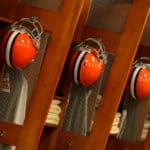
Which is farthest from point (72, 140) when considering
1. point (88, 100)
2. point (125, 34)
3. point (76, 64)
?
point (125, 34)

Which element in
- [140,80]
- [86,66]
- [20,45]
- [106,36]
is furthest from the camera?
[140,80]

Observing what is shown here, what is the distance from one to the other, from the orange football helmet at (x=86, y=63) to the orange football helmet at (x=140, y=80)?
15.8 inches

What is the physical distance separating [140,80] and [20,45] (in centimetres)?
111

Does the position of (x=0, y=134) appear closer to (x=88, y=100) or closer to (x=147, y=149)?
(x=88, y=100)

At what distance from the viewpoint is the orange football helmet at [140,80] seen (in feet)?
11.4

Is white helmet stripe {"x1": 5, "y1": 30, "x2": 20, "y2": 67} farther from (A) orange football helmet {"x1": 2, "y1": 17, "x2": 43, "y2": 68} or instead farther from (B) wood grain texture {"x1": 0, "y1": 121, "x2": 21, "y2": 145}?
(B) wood grain texture {"x1": 0, "y1": 121, "x2": 21, "y2": 145}

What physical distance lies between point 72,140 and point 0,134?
61 cm

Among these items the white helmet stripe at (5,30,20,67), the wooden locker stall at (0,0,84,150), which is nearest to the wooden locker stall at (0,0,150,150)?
the wooden locker stall at (0,0,84,150)

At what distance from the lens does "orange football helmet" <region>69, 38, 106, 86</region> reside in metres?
3.07

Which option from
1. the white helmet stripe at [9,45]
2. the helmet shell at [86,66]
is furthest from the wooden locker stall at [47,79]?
the helmet shell at [86,66]

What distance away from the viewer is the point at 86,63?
10.1ft

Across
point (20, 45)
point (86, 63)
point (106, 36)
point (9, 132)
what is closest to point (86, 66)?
point (86, 63)

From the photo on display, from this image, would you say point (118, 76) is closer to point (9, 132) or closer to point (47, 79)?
point (47, 79)

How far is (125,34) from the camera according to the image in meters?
3.16
